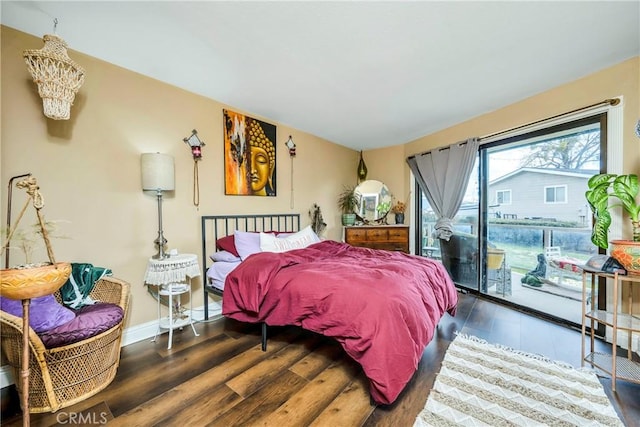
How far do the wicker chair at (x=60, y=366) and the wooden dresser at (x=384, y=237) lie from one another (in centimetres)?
318

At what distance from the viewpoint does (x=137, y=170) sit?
2.23 meters

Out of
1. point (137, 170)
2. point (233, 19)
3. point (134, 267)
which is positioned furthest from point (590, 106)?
A: point (134, 267)

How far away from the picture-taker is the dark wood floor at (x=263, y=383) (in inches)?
53.9

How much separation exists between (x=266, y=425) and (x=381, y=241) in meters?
3.08

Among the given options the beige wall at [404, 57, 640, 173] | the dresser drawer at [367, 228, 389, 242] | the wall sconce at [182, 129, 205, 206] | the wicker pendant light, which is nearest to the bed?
the wall sconce at [182, 129, 205, 206]

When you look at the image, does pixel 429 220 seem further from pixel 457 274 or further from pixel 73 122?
pixel 73 122

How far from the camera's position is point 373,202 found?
449cm

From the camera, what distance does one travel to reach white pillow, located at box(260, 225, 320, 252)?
2715 millimetres

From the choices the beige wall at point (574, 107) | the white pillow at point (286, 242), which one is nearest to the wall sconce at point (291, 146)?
the white pillow at point (286, 242)

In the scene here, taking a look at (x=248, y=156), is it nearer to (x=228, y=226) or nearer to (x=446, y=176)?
(x=228, y=226)

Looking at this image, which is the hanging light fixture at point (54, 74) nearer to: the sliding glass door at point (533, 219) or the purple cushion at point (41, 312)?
the purple cushion at point (41, 312)

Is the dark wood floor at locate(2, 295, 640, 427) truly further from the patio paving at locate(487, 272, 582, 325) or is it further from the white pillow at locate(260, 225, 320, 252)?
the white pillow at locate(260, 225, 320, 252)

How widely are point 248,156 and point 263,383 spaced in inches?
95.9

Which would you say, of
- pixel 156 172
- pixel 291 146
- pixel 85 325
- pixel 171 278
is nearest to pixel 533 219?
pixel 291 146
